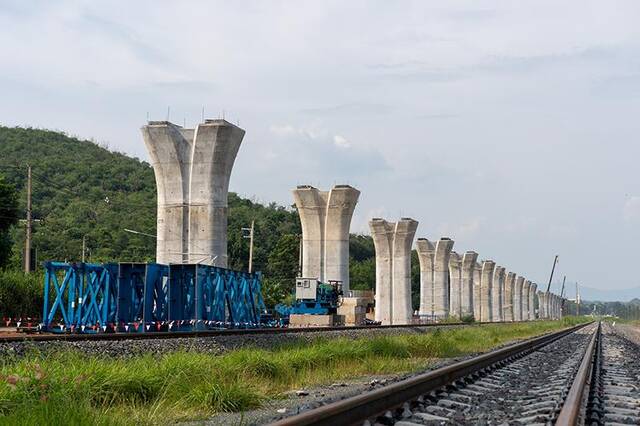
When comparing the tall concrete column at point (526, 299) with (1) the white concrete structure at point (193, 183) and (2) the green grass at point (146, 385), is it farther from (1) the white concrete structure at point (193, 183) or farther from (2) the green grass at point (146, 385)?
(2) the green grass at point (146, 385)

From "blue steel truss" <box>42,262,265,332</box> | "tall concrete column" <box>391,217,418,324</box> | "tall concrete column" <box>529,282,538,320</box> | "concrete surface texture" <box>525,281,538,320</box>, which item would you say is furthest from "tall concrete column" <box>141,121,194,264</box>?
"tall concrete column" <box>529,282,538,320</box>

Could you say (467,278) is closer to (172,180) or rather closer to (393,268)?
(393,268)

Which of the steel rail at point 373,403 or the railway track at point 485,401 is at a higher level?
the steel rail at point 373,403

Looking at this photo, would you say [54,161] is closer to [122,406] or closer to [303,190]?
[303,190]

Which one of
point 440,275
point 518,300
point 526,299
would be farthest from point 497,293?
point 440,275

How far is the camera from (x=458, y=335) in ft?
112

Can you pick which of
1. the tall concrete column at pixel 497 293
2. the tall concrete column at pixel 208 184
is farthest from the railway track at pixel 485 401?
the tall concrete column at pixel 497 293

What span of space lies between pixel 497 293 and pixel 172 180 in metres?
97.7

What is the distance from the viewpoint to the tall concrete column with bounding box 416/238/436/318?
7600 cm

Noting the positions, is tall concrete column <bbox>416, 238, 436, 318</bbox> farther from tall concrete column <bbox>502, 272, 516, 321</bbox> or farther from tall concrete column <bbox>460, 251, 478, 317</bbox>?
tall concrete column <bbox>502, 272, 516, 321</bbox>

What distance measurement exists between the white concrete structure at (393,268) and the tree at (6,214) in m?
25.4

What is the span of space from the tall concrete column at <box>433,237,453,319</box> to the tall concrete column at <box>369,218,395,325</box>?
45.3ft

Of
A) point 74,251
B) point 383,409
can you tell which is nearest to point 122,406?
point 383,409

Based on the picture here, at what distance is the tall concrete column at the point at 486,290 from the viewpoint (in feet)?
358
